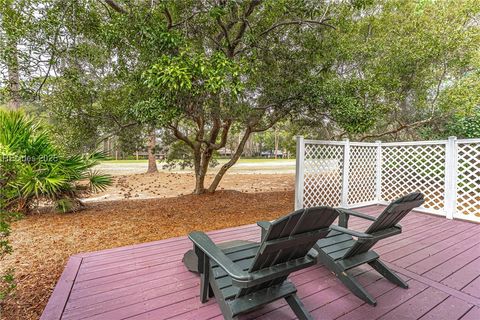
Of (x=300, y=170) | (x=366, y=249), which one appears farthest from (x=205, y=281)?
(x=300, y=170)

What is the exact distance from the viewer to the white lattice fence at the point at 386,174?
4.40m

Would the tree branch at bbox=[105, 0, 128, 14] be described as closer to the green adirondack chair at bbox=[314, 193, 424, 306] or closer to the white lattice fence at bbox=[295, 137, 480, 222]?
the white lattice fence at bbox=[295, 137, 480, 222]

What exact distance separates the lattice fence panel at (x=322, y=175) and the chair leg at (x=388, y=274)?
93.7 inches

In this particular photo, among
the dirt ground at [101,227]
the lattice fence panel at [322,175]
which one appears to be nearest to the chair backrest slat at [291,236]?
the dirt ground at [101,227]

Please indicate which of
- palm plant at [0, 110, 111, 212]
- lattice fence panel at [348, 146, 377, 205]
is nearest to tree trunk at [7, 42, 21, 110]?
palm plant at [0, 110, 111, 212]

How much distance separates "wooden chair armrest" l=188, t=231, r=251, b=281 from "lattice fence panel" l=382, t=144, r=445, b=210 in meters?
4.93

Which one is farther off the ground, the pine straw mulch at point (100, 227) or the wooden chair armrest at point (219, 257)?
the wooden chair armrest at point (219, 257)

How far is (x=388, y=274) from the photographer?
2.23 metres

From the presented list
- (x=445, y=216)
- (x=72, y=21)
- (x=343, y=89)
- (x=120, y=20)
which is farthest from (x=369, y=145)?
(x=72, y=21)

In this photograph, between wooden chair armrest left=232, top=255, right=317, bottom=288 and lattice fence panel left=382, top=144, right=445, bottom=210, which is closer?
wooden chair armrest left=232, top=255, right=317, bottom=288

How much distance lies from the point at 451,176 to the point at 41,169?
751 cm

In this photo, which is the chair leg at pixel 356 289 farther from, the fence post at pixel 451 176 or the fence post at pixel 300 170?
the fence post at pixel 451 176

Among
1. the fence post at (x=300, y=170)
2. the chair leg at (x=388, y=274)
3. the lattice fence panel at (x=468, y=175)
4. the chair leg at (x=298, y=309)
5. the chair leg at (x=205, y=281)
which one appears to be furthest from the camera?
the fence post at (x=300, y=170)

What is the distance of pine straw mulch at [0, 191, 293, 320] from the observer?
7.95 ft
